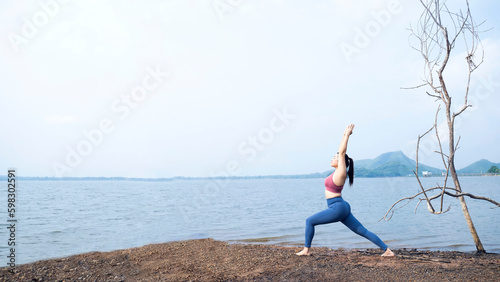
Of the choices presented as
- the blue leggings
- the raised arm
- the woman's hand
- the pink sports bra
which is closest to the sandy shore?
the blue leggings

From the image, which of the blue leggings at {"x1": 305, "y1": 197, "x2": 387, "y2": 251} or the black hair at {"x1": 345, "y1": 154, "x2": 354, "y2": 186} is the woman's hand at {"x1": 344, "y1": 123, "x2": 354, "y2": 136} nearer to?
the black hair at {"x1": 345, "y1": 154, "x2": 354, "y2": 186}

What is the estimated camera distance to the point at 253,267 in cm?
→ 651

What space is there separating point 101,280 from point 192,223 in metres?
11.6

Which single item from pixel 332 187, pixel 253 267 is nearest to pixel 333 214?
pixel 332 187

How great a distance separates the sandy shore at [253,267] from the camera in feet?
19.3

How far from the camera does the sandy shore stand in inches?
231

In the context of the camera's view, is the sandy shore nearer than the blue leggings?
Yes

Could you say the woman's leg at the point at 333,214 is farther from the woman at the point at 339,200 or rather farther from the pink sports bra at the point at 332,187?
the pink sports bra at the point at 332,187

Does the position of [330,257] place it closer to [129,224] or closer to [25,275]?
[25,275]

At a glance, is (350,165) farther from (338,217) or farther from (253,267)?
(253,267)

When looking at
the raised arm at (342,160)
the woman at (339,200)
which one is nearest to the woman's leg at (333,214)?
the woman at (339,200)

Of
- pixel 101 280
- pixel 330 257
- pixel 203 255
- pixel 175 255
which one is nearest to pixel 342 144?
pixel 330 257

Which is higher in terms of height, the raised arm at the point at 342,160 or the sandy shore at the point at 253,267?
the raised arm at the point at 342,160

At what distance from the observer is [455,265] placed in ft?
21.1
